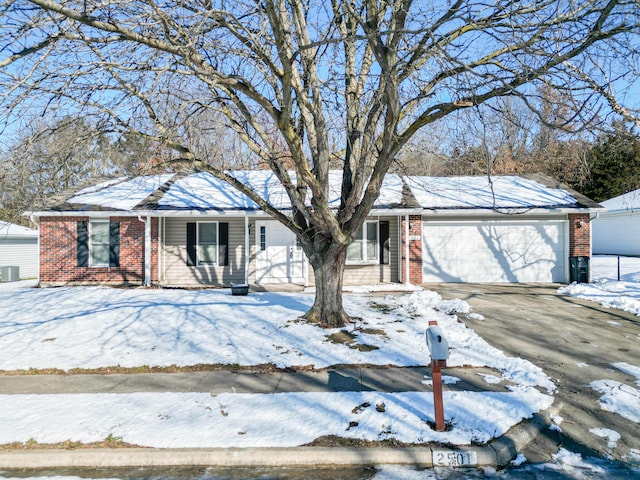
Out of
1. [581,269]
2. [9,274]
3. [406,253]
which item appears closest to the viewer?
[581,269]

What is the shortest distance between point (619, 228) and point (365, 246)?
66.1 feet

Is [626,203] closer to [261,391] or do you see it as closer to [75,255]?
[261,391]

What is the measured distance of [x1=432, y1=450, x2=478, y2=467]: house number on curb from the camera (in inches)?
146

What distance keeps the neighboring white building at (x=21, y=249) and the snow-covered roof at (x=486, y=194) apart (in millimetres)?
21269

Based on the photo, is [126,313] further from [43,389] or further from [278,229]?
[278,229]

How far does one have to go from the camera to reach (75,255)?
1458 centimetres

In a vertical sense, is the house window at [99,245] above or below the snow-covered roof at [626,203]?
below

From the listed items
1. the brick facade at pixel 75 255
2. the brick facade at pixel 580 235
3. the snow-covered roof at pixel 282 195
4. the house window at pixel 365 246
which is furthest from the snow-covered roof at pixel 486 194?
the brick facade at pixel 75 255

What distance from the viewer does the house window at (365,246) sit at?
14.7 meters

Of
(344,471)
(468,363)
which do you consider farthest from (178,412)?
(468,363)

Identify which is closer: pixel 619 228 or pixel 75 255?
pixel 75 255

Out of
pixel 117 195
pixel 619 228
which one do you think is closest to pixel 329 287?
pixel 117 195

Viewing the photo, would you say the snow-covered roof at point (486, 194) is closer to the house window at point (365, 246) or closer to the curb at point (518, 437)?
the house window at point (365, 246)

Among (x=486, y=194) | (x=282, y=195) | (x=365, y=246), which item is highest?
(x=486, y=194)
